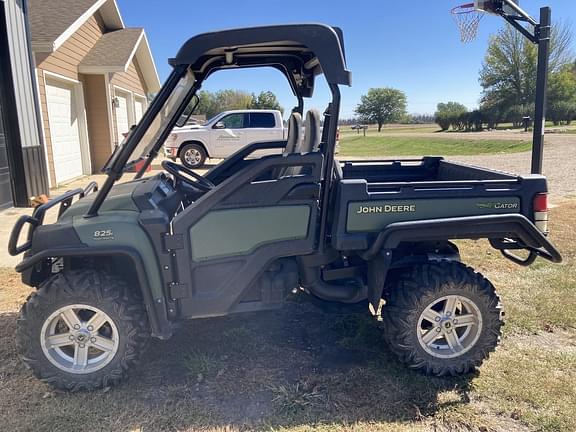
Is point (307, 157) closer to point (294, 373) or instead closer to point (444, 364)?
point (294, 373)

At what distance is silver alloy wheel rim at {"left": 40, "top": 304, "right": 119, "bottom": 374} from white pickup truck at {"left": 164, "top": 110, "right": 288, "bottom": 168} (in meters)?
11.4

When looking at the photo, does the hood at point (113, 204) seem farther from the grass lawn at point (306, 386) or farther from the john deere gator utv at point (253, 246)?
the grass lawn at point (306, 386)

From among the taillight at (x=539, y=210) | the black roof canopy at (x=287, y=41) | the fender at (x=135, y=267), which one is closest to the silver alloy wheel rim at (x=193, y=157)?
the fender at (x=135, y=267)

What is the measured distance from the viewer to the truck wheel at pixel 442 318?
9.77 feet

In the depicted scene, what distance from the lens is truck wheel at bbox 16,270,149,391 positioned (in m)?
2.77

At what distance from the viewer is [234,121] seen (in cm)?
1426

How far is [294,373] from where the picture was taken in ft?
10.1

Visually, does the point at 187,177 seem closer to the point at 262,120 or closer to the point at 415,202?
the point at 415,202

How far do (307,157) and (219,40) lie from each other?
→ 0.86 m

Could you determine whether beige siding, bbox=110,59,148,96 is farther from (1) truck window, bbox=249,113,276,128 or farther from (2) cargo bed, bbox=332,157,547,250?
(2) cargo bed, bbox=332,157,547,250

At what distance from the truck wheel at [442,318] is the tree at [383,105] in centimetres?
6783

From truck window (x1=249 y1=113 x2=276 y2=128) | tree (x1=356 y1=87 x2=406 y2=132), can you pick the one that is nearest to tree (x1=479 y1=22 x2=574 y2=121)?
tree (x1=356 y1=87 x2=406 y2=132)

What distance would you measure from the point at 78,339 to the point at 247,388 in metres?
1.11

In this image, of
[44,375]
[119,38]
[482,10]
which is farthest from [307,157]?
[119,38]
